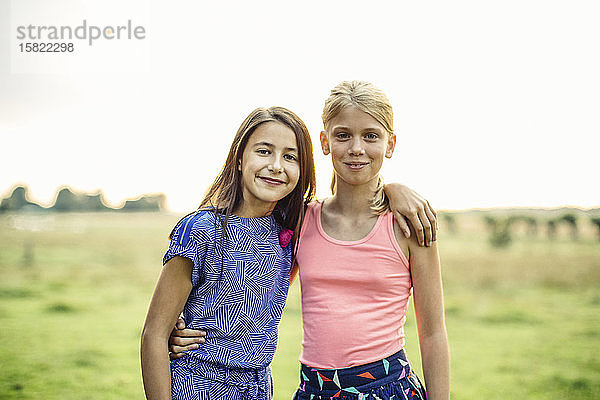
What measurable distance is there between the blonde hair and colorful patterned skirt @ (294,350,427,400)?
380 millimetres

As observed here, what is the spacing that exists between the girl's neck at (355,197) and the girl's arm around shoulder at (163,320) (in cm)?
42

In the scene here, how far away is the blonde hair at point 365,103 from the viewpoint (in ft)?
4.78

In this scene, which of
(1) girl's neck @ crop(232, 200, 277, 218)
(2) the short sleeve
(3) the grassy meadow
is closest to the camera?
(2) the short sleeve

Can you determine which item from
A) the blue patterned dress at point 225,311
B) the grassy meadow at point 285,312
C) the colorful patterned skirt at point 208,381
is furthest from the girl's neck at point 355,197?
the grassy meadow at point 285,312

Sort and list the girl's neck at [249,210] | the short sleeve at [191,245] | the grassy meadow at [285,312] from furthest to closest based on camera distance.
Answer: the grassy meadow at [285,312], the girl's neck at [249,210], the short sleeve at [191,245]

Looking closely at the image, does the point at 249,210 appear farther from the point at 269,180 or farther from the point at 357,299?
the point at 357,299

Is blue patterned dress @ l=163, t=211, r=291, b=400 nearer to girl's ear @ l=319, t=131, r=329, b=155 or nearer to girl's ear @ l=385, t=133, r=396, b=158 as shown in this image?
girl's ear @ l=319, t=131, r=329, b=155

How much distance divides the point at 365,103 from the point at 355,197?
24cm

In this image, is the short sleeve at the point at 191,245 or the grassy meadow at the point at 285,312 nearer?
the short sleeve at the point at 191,245

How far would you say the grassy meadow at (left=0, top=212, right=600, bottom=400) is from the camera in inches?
252

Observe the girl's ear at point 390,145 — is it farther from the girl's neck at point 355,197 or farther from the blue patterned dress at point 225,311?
the blue patterned dress at point 225,311

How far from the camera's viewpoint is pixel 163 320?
1396 millimetres

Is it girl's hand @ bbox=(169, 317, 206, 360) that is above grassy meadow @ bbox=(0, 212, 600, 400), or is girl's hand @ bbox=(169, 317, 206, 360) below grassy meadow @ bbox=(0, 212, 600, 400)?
above

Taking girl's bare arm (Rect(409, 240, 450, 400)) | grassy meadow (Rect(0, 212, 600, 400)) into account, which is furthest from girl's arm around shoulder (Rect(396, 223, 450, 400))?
grassy meadow (Rect(0, 212, 600, 400))
